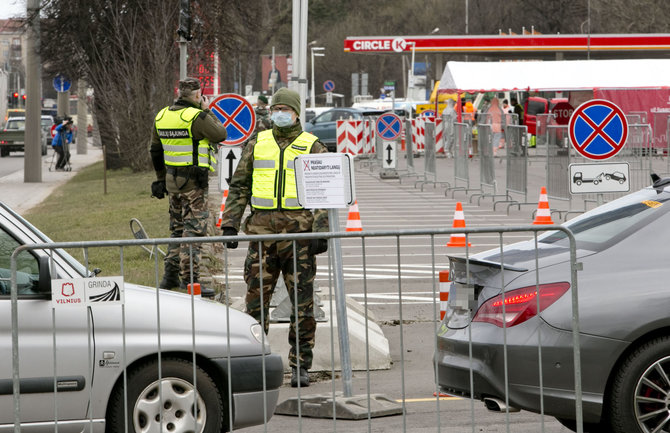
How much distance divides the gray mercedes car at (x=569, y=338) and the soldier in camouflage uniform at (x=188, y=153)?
5472 mm

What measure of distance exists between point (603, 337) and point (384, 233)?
1339 mm

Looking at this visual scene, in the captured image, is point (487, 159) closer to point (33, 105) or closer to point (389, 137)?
point (389, 137)

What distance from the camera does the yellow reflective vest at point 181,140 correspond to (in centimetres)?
1133

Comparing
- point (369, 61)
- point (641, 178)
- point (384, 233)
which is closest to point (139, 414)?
point (384, 233)

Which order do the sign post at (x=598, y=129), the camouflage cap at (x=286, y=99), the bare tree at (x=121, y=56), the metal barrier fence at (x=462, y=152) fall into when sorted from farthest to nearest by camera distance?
the bare tree at (x=121, y=56) < the metal barrier fence at (x=462, y=152) < the sign post at (x=598, y=129) < the camouflage cap at (x=286, y=99)

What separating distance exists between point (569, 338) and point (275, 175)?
9.37ft

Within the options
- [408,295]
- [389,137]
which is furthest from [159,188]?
[389,137]

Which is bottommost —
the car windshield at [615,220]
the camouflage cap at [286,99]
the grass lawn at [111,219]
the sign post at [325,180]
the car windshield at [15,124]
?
the grass lawn at [111,219]

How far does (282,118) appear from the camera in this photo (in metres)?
8.12

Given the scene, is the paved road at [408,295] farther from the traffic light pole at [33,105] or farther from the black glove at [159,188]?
the traffic light pole at [33,105]

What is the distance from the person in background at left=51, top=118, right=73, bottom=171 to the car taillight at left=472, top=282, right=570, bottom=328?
3316 cm

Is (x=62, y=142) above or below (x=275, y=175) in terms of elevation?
→ above

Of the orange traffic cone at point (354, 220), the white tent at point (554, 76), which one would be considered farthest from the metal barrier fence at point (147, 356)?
the white tent at point (554, 76)

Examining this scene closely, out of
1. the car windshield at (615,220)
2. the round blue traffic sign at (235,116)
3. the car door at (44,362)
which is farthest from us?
the round blue traffic sign at (235,116)
